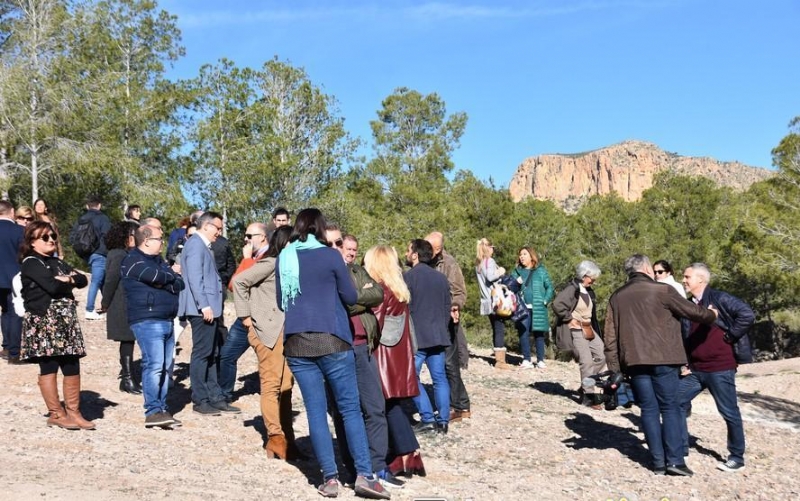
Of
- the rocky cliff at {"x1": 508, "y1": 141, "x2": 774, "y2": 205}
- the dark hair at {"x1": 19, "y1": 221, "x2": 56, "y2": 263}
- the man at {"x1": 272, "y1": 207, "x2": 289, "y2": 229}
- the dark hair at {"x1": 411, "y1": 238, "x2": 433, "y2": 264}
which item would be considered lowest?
the dark hair at {"x1": 411, "y1": 238, "x2": 433, "y2": 264}

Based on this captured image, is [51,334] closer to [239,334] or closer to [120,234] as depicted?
[239,334]

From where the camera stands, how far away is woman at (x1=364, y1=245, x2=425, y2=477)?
5.75 m

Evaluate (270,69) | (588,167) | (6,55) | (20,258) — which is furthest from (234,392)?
(588,167)

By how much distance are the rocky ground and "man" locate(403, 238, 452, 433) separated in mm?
295

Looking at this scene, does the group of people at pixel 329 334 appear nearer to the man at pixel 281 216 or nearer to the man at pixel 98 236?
the man at pixel 281 216

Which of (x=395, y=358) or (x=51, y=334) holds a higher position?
(x=51, y=334)

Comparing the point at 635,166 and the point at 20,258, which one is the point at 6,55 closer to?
the point at 20,258

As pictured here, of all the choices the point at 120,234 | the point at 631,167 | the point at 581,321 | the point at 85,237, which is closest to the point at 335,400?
the point at 120,234

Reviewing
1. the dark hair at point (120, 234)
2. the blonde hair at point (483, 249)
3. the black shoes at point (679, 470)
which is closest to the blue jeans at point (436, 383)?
the black shoes at point (679, 470)

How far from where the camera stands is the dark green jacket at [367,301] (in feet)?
17.5

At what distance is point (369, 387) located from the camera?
5.34m

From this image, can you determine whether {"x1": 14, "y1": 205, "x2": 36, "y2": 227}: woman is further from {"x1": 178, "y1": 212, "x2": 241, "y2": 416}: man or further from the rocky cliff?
the rocky cliff

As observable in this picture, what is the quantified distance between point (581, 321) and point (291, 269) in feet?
17.1

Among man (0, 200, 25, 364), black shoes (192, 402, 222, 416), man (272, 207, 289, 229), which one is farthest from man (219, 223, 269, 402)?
man (0, 200, 25, 364)
